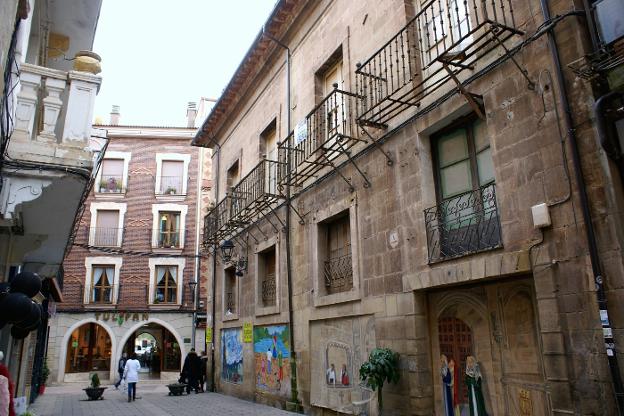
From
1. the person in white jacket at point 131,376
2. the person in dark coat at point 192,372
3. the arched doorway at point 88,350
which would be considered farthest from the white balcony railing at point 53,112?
the arched doorway at point 88,350

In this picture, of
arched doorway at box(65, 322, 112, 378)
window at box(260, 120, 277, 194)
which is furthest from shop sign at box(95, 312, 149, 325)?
window at box(260, 120, 277, 194)

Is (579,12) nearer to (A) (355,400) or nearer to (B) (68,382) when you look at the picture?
(A) (355,400)

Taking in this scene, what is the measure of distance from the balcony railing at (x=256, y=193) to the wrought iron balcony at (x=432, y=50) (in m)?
4.19

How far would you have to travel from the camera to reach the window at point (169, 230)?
29.5 meters

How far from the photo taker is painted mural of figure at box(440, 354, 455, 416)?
23.4 feet

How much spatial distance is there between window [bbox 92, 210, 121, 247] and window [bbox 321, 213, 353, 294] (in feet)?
70.2

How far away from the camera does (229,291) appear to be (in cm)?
1717

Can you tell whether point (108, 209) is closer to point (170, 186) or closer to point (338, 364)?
point (170, 186)

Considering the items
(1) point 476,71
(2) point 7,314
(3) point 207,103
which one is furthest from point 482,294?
(3) point 207,103

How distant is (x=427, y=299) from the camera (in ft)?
25.5

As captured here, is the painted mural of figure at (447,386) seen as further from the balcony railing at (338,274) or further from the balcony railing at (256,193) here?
the balcony railing at (256,193)

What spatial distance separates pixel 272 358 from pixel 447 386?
6389mm

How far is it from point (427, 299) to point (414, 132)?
261 cm

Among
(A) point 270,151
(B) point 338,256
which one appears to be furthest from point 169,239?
(B) point 338,256
